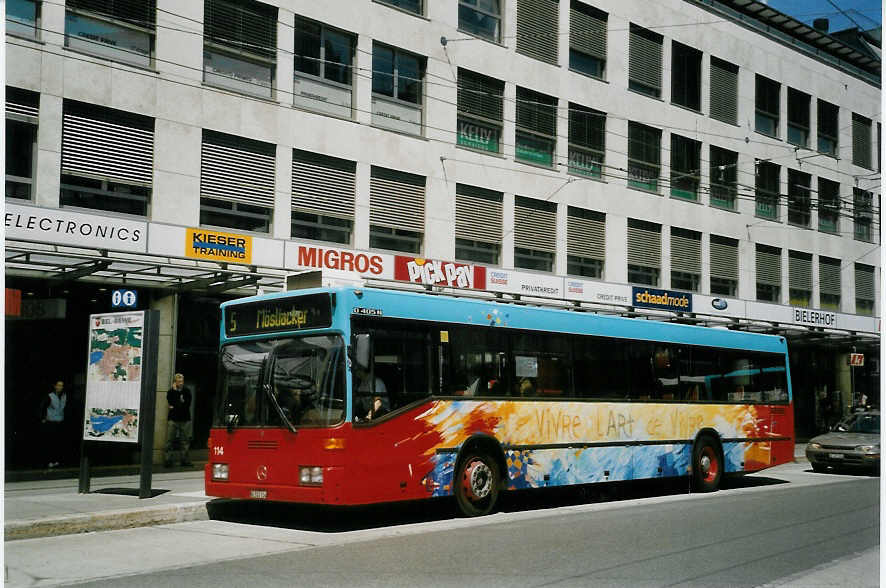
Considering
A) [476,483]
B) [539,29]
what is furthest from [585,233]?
[476,483]

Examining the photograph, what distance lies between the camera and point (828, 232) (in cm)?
3984

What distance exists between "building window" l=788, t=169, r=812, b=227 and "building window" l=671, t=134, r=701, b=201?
235 inches

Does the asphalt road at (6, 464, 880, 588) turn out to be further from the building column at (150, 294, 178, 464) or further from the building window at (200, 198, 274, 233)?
the building window at (200, 198, 274, 233)

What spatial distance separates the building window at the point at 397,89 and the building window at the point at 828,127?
2038 cm

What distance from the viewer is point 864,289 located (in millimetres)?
41656

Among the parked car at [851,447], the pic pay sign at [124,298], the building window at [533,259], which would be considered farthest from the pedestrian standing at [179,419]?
the parked car at [851,447]

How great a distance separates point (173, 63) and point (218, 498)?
10.0m

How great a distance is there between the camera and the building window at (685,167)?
107 ft

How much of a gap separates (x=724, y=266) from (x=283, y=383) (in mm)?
25348

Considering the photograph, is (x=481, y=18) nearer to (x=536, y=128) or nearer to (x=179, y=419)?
(x=536, y=128)

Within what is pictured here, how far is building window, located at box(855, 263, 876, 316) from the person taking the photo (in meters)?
41.3

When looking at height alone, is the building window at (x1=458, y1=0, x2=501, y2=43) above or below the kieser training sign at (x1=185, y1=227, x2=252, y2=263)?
above

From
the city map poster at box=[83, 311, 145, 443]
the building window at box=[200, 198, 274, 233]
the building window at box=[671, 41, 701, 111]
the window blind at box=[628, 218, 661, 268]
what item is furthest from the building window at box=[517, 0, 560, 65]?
the city map poster at box=[83, 311, 145, 443]

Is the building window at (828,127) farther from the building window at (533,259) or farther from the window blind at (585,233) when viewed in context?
the building window at (533,259)
